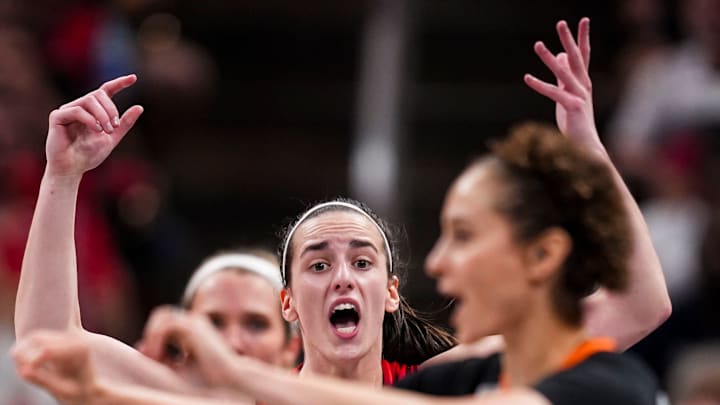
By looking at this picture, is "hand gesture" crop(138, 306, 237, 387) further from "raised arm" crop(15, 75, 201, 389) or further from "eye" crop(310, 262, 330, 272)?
"eye" crop(310, 262, 330, 272)

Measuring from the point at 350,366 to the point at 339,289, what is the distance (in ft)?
0.66

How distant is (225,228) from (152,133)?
62 centimetres

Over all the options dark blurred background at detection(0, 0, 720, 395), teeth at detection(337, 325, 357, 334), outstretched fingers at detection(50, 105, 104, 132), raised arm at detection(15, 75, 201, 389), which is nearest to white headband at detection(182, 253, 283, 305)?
teeth at detection(337, 325, 357, 334)

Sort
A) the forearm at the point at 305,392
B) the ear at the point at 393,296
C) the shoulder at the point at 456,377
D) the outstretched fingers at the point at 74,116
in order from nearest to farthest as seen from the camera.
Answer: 1. the forearm at the point at 305,392
2. the shoulder at the point at 456,377
3. the outstretched fingers at the point at 74,116
4. the ear at the point at 393,296

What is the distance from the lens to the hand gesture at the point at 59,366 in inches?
108

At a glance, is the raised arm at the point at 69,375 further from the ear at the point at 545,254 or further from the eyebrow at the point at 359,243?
the eyebrow at the point at 359,243

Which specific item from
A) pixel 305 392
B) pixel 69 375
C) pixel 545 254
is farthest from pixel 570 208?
pixel 69 375

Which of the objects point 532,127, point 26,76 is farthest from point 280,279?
point 26,76

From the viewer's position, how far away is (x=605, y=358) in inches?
115

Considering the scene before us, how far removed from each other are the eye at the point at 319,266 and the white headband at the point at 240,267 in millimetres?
501

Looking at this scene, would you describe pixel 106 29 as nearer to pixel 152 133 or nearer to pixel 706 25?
pixel 152 133

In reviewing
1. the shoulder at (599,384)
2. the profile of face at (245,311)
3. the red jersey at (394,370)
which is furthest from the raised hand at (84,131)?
the shoulder at (599,384)

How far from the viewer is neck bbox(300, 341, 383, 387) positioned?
384 cm

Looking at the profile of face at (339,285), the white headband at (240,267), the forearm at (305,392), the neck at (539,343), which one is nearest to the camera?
the forearm at (305,392)
